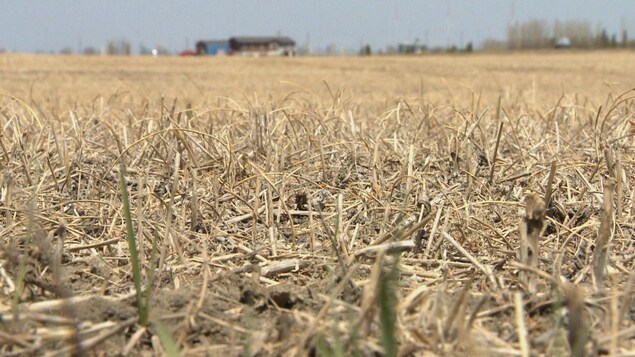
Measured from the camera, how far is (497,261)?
1262 millimetres

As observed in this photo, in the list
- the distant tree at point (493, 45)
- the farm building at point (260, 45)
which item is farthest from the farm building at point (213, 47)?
the distant tree at point (493, 45)

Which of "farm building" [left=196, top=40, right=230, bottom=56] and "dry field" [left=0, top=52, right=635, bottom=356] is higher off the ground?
"farm building" [left=196, top=40, right=230, bottom=56]

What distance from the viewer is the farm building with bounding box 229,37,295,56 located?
5884cm

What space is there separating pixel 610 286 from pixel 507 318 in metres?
0.24

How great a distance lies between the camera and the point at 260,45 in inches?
2384

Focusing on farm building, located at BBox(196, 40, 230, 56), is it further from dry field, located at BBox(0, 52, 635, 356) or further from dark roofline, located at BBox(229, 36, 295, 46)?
dry field, located at BBox(0, 52, 635, 356)

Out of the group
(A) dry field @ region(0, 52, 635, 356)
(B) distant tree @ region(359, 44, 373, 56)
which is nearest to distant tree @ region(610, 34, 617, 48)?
(B) distant tree @ region(359, 44, 373, 56)

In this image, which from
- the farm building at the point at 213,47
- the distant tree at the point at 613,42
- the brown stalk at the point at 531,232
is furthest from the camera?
the farm building at the point at 213,47

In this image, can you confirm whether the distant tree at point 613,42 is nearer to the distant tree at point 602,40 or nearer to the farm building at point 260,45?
the distant tree at point 602,40

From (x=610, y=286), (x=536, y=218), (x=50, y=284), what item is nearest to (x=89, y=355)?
(x=50, y=284)

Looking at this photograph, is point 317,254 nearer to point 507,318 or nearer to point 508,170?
point 507,318

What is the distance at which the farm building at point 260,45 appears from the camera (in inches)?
2317

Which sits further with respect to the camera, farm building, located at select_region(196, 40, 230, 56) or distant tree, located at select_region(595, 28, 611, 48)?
farm building, located at select_region(196, 40, 230, 56)

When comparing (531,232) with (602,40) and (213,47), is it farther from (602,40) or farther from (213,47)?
(213,47)
